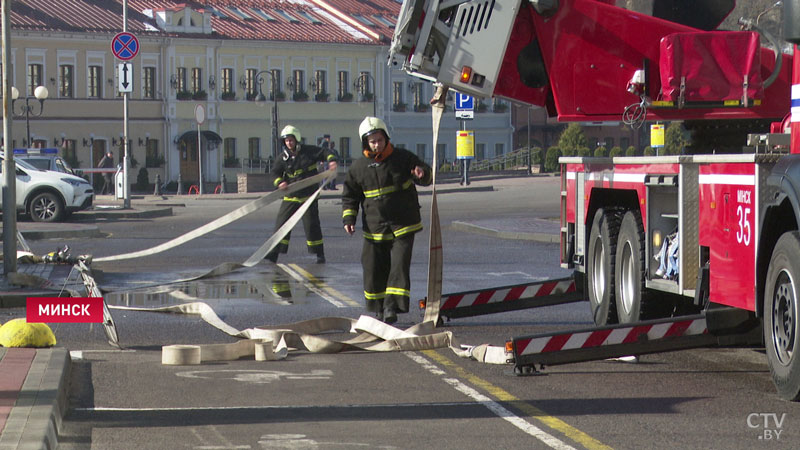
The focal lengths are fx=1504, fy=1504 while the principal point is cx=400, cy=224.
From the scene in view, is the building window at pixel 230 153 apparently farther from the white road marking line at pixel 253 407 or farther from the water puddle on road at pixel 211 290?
the white road marking line at pixel 253 407

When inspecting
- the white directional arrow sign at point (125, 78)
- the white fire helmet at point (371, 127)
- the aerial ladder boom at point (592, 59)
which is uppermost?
the white directional arrow sign at point (125, 78)

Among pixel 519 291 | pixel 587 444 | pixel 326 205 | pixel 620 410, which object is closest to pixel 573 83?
pixel 519 291

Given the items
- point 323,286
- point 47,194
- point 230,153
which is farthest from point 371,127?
point 230,153

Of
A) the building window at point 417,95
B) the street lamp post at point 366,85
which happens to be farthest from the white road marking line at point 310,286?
the building window at point 417,95

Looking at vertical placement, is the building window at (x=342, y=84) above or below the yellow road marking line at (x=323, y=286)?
above

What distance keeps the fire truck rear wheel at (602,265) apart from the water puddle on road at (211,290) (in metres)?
3.89

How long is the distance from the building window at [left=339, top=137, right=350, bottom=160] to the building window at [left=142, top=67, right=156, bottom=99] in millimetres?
12924

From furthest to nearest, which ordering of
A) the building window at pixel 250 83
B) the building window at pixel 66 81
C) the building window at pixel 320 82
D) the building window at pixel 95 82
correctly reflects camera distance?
1. the building window at pixel 320 82
2. the building window at pixel 250 83
3. the building window at pixel 95 82
4. the building window at pixel 66 81

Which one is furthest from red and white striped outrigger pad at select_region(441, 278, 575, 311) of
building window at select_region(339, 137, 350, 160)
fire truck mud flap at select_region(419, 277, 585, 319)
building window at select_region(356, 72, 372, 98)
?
building window at select_region(356, 72, 372, 98)

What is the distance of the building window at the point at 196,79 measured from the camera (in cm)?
7856

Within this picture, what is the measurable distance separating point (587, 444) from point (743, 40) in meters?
4.81

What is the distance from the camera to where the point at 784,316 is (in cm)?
875

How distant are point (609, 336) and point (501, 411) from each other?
127cm

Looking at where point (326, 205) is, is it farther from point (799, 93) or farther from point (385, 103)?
point (385, 103)
